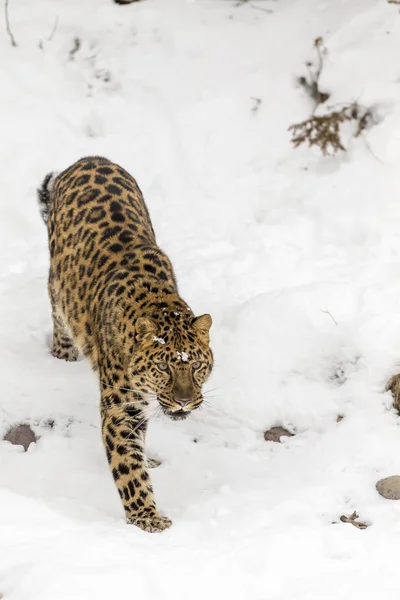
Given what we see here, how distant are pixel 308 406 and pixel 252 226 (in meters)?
2.53

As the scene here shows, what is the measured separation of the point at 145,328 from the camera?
586cm

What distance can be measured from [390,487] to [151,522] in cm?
148

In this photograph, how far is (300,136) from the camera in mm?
9312

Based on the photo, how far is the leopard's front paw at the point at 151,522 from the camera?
577 cm

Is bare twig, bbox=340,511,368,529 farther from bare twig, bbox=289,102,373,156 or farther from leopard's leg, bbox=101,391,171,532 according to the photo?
bare twig, bbox=289,102,373,156

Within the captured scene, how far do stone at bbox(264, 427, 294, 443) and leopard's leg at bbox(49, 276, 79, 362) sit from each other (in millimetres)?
1791

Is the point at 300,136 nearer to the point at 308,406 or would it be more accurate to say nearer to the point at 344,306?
the point at 344,306

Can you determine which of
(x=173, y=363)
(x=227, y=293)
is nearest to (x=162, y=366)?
(x=173, y=363)

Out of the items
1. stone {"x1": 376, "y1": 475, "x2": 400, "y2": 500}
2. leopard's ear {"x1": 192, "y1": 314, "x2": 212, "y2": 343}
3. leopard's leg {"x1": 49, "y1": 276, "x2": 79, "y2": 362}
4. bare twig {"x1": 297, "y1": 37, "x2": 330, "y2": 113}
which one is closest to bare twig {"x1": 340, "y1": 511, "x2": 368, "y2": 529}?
stone {"x1": 376, "y1": 475, "x2": 400, "y2": 500}

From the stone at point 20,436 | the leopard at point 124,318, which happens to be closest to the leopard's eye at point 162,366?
the leopard at point 124,318

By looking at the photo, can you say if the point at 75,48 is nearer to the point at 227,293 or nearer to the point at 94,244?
the point at 227,293

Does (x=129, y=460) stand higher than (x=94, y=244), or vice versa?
(x=94, y=244)

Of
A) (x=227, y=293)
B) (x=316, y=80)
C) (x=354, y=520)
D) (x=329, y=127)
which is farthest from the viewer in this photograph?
(x=316, y=80)

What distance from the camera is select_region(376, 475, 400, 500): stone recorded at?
5770 mm
